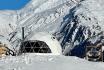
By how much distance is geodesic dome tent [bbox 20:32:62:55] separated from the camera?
80.3m

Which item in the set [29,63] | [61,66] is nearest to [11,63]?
[29,63]

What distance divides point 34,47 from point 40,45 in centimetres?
148

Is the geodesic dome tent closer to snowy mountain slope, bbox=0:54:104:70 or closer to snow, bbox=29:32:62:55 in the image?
snow, bbox=29:32:62:55

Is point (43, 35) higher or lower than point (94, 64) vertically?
higher

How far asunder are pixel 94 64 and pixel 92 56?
95.9 ft

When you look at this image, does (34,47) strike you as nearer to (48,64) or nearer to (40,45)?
(40,45)

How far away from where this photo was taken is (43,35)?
8312 centimetres

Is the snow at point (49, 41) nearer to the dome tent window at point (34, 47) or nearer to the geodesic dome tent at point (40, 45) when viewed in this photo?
the geodesic dome tent at point (40, 45)

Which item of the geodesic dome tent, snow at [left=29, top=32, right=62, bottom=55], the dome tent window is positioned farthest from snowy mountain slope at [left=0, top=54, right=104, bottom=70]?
snow at [left=29, top=32, right=62, bottom=55]

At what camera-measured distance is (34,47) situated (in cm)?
8025

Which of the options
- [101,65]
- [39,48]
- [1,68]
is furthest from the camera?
[39,48]

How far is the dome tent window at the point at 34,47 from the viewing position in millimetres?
80050

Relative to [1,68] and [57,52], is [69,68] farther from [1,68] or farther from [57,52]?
[57,52]

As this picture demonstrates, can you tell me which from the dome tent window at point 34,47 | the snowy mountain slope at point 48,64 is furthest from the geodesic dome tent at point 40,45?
the snowy mountain slope at point 48,64
